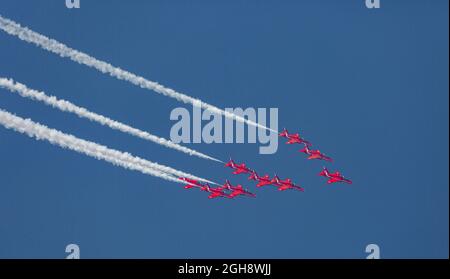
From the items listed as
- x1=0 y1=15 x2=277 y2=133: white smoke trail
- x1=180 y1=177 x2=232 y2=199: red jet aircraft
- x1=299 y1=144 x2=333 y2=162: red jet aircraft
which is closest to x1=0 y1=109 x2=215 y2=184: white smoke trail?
x1=180 y1=177 x2=232 y2=199: red jet aircraft

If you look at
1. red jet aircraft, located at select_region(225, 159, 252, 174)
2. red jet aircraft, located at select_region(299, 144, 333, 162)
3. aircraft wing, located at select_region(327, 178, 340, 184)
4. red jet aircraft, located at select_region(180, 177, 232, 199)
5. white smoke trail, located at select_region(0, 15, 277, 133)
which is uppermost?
white smoke trail, located at select_region(0, 15, 277, 133)

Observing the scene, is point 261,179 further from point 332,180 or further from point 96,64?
point 96,64

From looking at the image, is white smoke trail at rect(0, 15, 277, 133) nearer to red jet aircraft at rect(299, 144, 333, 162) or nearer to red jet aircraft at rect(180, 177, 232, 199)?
red jet aircraft at rect(299, 144, 333, 162)

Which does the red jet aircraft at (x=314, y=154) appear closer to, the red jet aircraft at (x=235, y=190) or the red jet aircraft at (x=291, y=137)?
the red jet aircraft at (x=291, y=137)

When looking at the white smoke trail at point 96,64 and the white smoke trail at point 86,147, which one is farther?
the white smoke trail at point 96,64

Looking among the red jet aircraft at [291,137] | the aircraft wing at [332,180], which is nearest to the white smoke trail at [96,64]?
the red jet aircraft at [291,137]

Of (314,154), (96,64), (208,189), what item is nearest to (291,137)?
(314,154)
